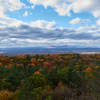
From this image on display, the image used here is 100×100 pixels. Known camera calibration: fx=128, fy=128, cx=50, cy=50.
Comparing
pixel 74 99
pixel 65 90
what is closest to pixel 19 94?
pixel 65 90

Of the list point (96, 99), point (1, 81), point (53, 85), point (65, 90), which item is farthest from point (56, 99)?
point (1, 81)

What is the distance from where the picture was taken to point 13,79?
1117cm

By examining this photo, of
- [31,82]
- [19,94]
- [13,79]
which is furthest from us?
[13,79]

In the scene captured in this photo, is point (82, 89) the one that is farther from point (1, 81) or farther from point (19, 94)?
point (1, 81)

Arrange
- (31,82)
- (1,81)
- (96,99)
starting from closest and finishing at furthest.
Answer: (96,99) < (31,82) < (1,81)

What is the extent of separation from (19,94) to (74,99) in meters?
3.08

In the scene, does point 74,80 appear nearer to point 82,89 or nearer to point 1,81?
point 82,89

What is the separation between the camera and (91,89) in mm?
7324

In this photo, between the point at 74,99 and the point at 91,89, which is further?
the point at 91,89

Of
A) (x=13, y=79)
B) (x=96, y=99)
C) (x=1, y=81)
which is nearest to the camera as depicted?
(x=96, y=99)

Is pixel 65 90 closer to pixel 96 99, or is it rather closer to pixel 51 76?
pixel 96 99

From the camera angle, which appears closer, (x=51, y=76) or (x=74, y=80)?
(x=74, y=80)

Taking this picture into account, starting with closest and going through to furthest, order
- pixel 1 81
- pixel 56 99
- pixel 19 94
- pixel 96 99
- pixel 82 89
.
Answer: pixel 96 99 → pixel 56 99 → pixel 19 94 → pixel 82 89 → pixel 1 81

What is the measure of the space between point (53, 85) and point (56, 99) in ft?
9.49
